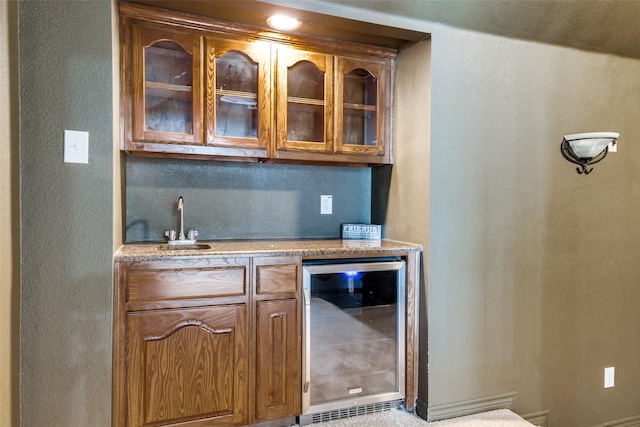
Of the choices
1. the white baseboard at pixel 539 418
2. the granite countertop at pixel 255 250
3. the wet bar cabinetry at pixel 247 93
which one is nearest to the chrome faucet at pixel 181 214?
the granite countertop at pixel 255 250

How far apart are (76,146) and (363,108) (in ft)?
4.87

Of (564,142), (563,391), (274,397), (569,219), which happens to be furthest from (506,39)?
(274,397)

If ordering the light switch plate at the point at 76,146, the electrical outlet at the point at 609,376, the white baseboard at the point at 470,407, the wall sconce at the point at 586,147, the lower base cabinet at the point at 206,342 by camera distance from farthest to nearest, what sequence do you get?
the electrical outlet at the point at 609,376
the wall sconce at the point at 586,147
the white baseboard at the point at 470,407
the lower base cabinet at the point at 206,342
the light switch plate at the point at 76,146

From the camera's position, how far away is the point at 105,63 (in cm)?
158

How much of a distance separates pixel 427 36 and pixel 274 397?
1.99 metres

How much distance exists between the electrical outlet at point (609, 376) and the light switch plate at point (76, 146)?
3.09 meters

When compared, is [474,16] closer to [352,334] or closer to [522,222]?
[522,222]

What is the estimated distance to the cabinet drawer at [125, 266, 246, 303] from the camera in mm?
1673

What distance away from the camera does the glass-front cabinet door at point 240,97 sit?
2023 millimetres

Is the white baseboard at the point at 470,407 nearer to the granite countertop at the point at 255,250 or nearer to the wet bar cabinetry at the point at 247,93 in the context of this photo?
the granite countertop at the point at 255,250

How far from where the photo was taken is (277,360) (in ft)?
6.22

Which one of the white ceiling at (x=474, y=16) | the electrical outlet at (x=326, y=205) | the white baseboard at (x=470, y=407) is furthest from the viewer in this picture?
the electrical outlet at (x=326, y=205)

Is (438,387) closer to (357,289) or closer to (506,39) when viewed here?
(357,289)

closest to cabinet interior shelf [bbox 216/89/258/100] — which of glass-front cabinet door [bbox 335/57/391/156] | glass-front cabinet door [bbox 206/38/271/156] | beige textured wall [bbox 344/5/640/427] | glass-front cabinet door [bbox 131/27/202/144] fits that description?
glass-front cabinet door [bbox 206/38/271/156]
